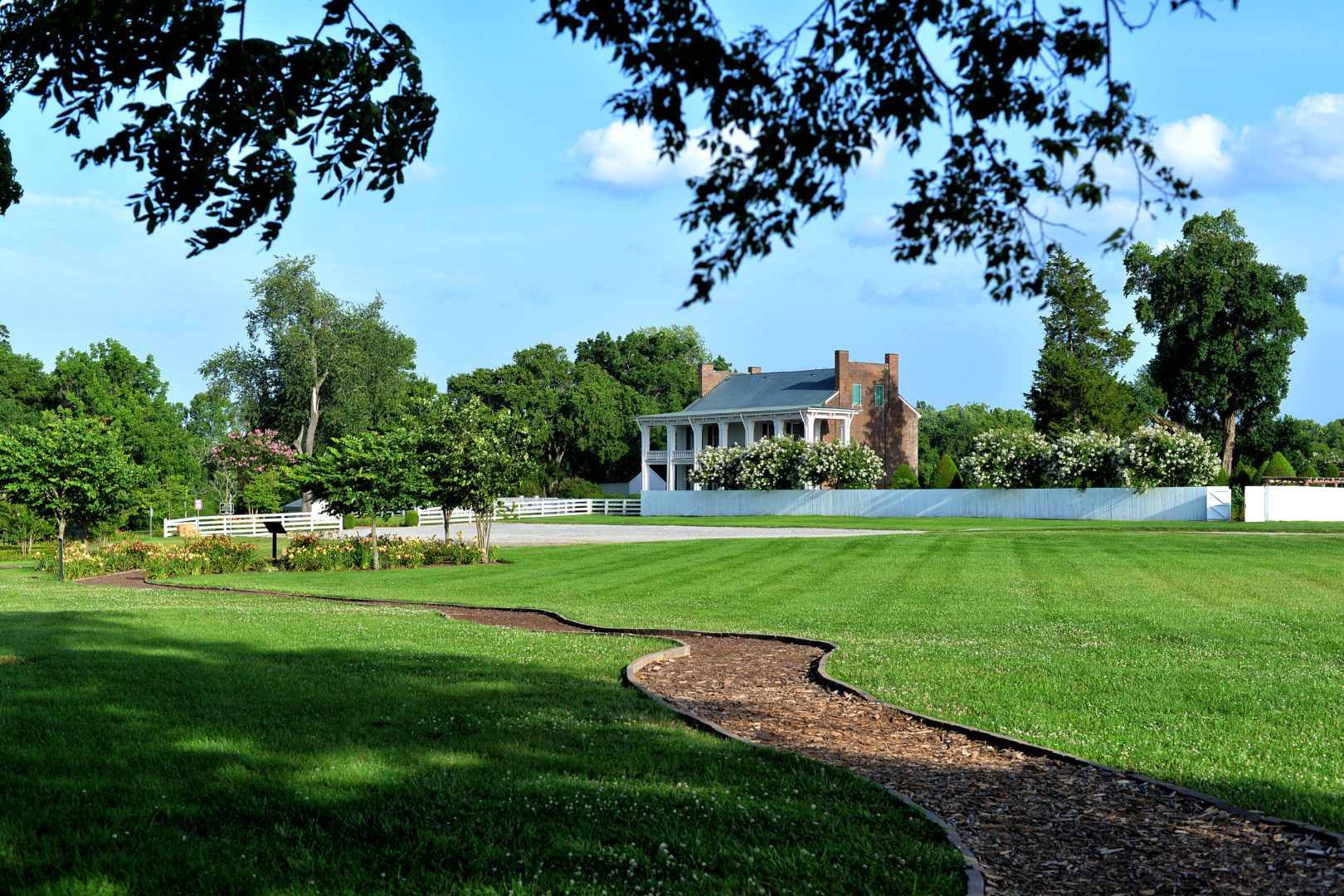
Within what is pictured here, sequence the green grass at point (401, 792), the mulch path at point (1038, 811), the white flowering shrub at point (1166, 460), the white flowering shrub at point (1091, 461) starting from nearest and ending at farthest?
the green grass at point (401, 792) < the mulch path at point (1038, 811) < the white flowering shrub at point (1166, 460) < the white flowering shrub at point (1091, 461)

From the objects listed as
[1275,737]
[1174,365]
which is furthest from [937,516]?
[1275,737]

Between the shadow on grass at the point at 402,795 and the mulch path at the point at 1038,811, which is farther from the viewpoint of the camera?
the mulch path at the point at 1038,811

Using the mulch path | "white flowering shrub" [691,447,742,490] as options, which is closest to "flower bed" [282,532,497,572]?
the mulch path

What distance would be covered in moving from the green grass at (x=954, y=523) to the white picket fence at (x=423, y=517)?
5062 mm

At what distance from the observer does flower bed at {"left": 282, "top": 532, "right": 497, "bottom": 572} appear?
28797 millimetres

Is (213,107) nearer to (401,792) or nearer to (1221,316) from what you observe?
(401,792)

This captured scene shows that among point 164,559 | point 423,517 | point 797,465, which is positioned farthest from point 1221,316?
point 164,559

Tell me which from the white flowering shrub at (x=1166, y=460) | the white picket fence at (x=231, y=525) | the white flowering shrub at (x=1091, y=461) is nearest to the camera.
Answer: the white flowering shrub at (x=1166, y=460)

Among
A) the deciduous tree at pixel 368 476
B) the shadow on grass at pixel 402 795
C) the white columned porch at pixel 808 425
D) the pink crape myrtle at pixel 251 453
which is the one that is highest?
→ the white columned porch at pixel 808 425

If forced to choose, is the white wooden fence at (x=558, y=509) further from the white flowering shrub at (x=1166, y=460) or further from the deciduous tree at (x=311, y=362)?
the white flowering shrub at (x=1166, y=460)

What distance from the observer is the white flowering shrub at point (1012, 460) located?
5303 centimetres

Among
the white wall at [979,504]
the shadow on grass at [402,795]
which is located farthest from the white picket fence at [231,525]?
the shadow on grass at [402,795]

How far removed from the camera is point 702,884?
15.8ft

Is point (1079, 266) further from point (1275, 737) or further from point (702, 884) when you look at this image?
point (702, 884)
